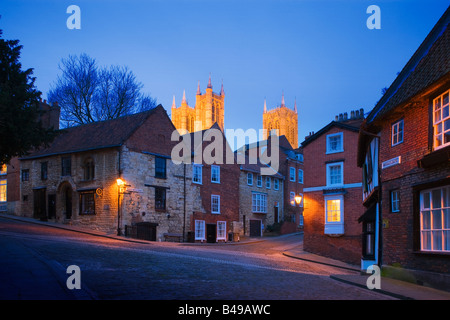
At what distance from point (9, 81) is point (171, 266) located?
373 inches

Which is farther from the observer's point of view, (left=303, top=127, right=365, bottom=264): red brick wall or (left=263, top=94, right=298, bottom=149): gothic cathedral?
(left=263, top=94, right=298, bottom=149): gothic cathedral

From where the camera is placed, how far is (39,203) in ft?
120

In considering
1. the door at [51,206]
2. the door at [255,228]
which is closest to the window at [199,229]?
A: the door at [255,228]

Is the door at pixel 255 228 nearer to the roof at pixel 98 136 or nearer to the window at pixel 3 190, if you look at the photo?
the roof at pixel 98 136

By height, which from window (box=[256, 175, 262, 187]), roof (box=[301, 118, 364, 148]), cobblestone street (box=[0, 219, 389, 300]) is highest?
roof (box=[301, 118, 364, 148])

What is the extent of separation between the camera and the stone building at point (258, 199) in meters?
46.1

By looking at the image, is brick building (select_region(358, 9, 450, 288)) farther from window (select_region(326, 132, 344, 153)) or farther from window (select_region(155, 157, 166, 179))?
window (select_region(155, 157, 166, 179))

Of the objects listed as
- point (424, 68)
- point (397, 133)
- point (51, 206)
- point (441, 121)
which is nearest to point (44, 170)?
point (51, 206)

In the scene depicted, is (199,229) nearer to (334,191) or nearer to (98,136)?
(98,136)

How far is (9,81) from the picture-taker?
1669cm

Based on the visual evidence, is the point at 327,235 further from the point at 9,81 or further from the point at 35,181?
the point at 35,181

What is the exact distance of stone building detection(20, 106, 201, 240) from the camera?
31469 millimetres

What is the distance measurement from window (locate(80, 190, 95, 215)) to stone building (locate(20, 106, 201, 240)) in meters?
0.05

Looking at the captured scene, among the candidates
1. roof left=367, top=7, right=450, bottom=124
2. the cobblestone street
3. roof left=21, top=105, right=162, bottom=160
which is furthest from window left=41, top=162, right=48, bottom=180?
roof left=367, top=7, right=450, bottom=124
